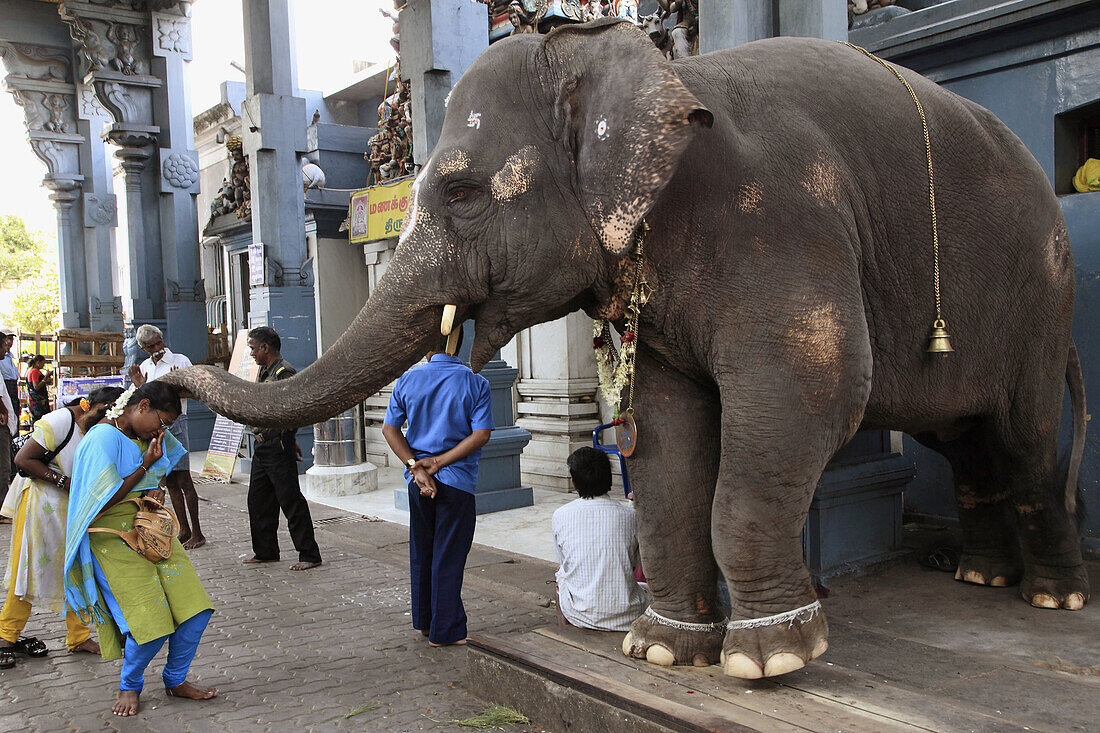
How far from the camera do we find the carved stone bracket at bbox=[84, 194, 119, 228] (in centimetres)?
1973

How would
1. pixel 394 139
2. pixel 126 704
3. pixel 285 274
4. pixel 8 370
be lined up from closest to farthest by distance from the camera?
pixel 126 704 < pixel 8 370 < pixel 285 274 < pixel 394 139

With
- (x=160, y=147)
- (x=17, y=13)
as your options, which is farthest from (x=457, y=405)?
(x=17, y=13)

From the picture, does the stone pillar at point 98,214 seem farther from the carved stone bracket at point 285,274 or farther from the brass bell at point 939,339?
the brass bell at point 939,339

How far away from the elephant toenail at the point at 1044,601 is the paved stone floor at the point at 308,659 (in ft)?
7.72

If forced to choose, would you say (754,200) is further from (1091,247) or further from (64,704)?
(64,704)

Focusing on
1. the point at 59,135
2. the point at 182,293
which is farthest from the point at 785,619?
the point at 59,135

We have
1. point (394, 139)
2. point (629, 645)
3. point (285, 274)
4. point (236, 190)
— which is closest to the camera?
point (629, 645)

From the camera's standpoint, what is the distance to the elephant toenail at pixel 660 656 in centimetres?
338

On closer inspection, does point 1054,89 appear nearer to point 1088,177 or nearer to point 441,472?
point 1088,177

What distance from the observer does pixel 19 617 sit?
186 inches

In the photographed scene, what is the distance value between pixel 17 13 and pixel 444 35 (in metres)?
15.0

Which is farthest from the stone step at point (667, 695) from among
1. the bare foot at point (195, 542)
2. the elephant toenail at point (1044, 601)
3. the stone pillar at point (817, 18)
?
the bare foot at point (195, 542)

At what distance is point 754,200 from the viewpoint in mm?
3057

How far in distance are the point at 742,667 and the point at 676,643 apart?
0.43 meters
